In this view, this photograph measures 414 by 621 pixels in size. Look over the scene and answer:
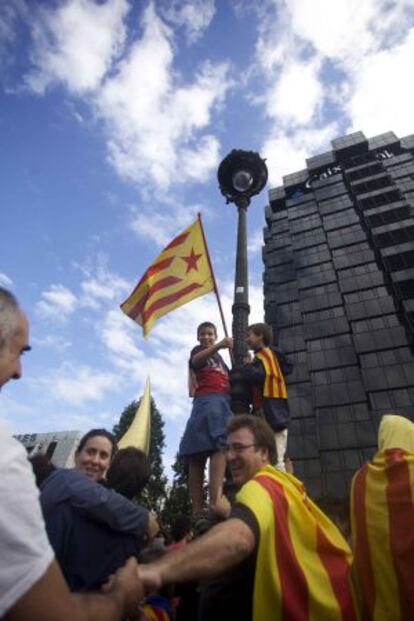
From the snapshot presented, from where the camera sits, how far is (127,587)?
165cm

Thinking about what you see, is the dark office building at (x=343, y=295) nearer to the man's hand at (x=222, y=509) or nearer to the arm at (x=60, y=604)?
the man's hand at (x=222, y=509)

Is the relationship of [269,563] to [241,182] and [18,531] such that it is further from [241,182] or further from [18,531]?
[241,182]

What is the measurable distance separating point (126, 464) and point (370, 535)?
1.90m

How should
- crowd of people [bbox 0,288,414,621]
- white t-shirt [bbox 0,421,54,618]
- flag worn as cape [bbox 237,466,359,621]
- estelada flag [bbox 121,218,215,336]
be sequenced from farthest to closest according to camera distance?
estelada flag [bbox 121,218,215,336] < flag worn as cape [bbox 237,466,359,621] < crowd of people [bbox 0,288,414,621] < white t-shirt [bbox 0,421,54,618]

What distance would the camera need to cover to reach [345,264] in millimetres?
57375

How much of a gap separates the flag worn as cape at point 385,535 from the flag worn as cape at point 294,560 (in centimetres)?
13

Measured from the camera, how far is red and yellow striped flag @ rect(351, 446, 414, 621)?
237 centimetres

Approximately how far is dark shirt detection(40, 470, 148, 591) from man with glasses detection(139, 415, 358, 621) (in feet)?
2.17

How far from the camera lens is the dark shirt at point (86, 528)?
2271 millimetres

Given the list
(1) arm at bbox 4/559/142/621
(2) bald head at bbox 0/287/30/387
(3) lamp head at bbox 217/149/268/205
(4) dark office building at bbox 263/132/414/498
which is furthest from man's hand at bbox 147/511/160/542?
(4) dark office building at bbox 263/132/414/498

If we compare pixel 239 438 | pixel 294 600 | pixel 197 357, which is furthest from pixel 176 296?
pixel 294 600

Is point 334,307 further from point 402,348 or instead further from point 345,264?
point 402,348

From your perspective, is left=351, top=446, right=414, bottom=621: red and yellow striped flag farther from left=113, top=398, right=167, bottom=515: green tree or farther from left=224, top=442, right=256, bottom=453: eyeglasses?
left=113, top=398, right=167, bottom=515: green tree

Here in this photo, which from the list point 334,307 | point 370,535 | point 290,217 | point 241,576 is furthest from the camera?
point 290,217
